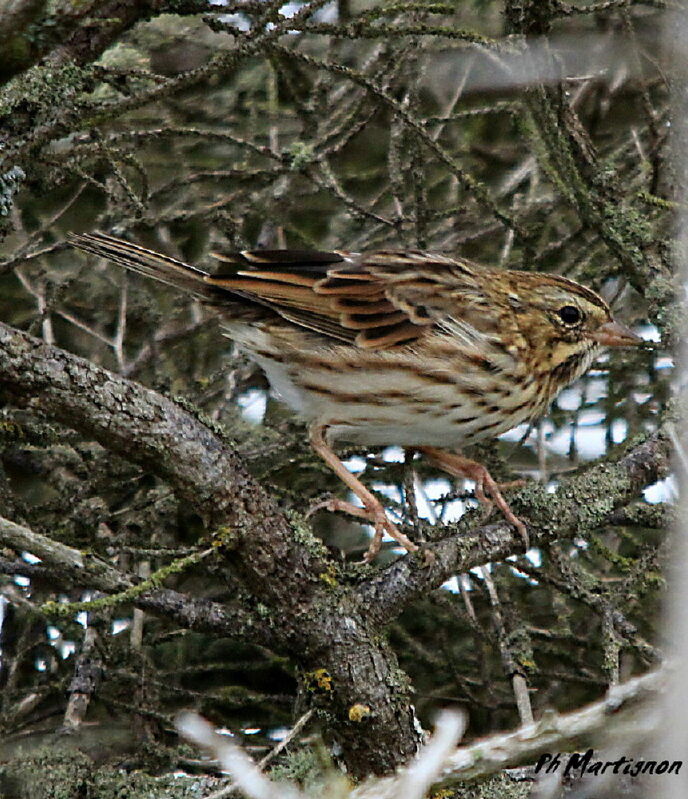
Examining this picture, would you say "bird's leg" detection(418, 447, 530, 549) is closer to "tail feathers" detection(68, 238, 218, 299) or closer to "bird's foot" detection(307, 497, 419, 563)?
"bird's foot" detection(307, 497, 419, 563)

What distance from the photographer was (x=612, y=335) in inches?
198

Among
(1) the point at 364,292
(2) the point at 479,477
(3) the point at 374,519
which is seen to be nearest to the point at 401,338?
(1) the point at 364,292

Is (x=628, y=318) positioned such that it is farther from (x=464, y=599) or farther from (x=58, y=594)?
(x=58, y=594)

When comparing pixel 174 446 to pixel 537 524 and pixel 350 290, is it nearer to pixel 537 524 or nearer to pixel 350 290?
pixel 537 524

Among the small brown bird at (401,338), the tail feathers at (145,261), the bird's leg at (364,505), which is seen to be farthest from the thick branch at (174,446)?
the tail feathers at (145,261)

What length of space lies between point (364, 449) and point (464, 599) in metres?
0.87

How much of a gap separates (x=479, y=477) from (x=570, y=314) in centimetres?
90

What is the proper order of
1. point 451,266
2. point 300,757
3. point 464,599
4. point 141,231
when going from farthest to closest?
point 141,231 → point 451,266 → point 464,599 → point 300,757

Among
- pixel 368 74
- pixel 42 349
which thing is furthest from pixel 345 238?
pixel 42 349

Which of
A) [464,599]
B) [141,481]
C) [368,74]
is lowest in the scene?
[464,599]

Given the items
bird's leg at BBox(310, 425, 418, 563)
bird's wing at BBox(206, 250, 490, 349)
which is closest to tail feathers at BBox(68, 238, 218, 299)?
bird's wing at BBox(206, 250, 490, 349)

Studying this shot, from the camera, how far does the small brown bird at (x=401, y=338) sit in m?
4.81

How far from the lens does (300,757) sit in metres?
3.61

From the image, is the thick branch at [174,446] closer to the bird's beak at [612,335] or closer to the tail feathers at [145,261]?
the tail feathers at [145,261]
